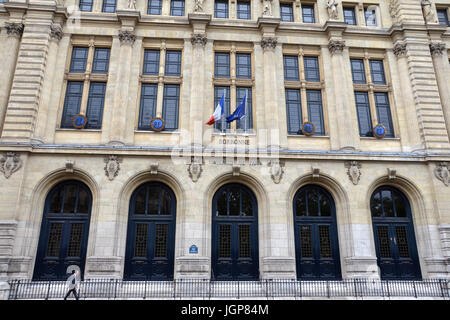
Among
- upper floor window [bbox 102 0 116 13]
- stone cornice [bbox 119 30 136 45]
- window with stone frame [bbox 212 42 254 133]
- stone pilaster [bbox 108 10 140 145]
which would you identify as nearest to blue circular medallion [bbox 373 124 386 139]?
window with stone frame [bbox 212 42 254 133]

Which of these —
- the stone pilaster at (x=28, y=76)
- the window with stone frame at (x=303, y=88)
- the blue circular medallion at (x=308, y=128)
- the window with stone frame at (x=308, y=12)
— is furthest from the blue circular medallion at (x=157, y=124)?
the window with stone frame at (x=308, y=12)

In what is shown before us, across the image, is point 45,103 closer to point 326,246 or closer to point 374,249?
point 326,246

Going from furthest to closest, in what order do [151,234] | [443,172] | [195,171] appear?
[443,172] < [195,171] < [151,234]

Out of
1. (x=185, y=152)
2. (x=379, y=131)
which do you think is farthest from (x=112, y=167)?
(x=379, y=131)

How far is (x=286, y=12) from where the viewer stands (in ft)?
79.4

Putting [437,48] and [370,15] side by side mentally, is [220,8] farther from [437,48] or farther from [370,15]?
[437,48]

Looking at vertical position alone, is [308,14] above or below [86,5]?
above

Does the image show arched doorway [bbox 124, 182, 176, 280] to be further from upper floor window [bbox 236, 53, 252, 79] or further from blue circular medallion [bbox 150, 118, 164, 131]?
upper floor window [bbox 236, 53, 252, 79]

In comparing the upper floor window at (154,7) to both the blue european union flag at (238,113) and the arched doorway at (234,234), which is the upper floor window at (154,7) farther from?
the arched doorway at (234,234)

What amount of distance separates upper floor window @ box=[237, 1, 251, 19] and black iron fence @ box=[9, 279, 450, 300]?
18082mm

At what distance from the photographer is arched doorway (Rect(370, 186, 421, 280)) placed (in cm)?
1951

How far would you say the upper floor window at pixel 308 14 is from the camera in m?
24.2

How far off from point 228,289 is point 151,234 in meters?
5.52

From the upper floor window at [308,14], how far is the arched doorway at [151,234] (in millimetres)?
15942
